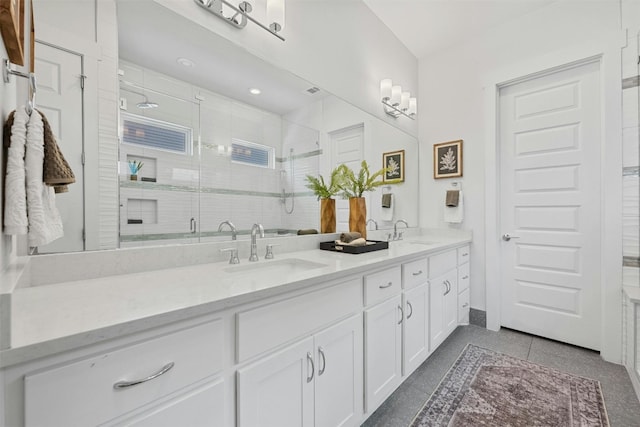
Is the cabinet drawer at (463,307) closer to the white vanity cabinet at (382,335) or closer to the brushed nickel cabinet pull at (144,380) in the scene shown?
the white vanity cabinet at (382,335)

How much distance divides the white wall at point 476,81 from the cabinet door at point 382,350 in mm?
1609

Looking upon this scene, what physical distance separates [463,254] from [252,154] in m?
2.12

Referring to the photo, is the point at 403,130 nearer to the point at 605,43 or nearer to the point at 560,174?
the point at 560,174

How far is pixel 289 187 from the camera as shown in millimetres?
1752

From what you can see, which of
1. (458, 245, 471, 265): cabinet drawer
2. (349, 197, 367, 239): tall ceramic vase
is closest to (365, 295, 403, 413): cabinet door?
→ (349, 197, 367, 239): tall ceramic vase

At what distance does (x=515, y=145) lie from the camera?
101 inches

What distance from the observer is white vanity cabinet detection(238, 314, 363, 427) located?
87 centimetres

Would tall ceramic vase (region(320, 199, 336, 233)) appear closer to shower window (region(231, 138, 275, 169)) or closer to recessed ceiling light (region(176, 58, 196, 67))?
shower window (region(231, 138, 275, 169))

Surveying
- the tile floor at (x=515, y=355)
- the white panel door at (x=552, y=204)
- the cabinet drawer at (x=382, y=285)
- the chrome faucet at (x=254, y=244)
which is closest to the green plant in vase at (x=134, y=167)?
the chrome faucet at (x=254, y=244)

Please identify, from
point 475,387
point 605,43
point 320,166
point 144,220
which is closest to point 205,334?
point 144,220

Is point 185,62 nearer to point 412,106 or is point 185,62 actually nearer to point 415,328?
point 415,328

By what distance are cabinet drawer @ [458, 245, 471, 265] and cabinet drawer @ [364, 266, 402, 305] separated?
1.19 meters

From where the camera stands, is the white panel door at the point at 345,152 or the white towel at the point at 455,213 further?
the white towel at the point at 455,213

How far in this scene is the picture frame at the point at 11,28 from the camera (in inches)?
21.2
